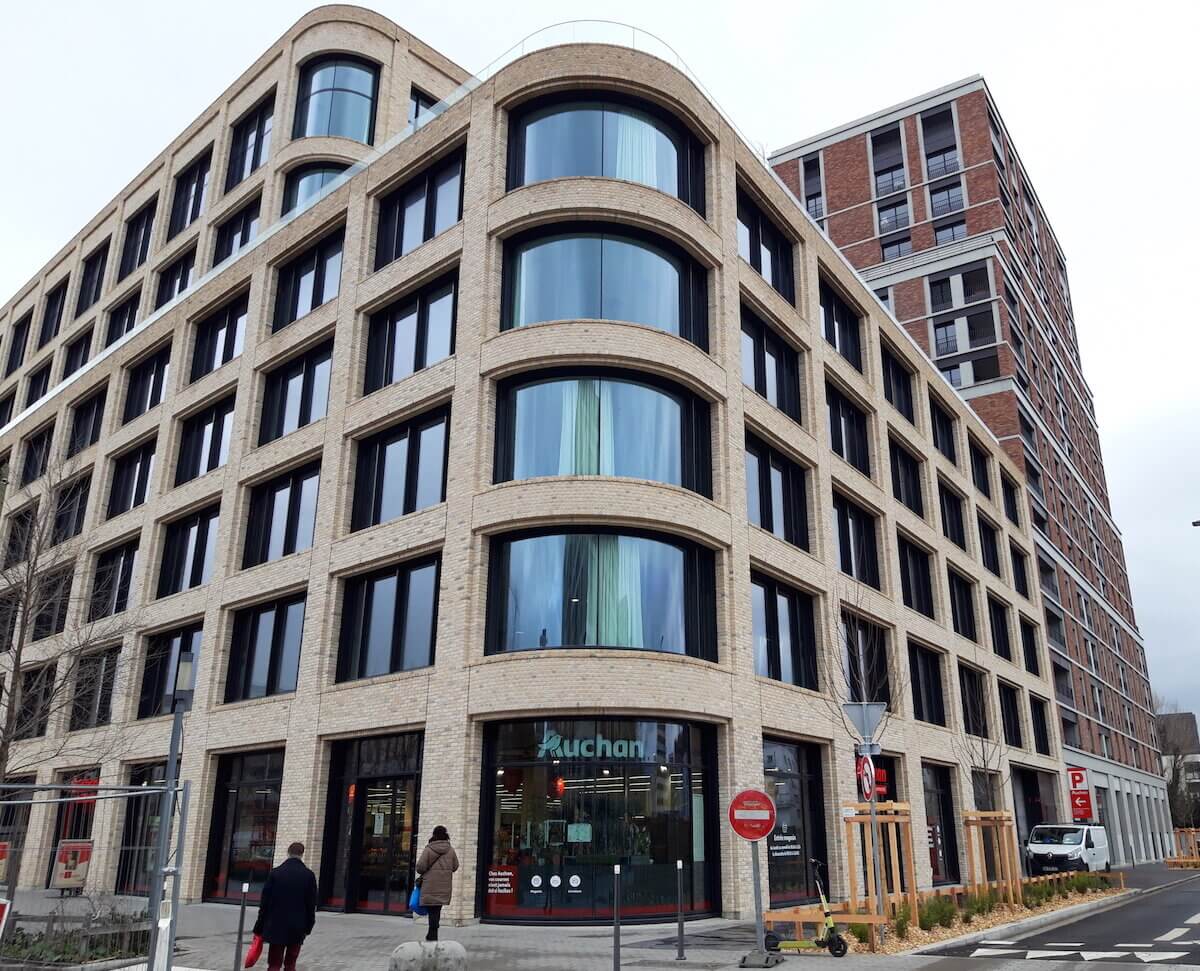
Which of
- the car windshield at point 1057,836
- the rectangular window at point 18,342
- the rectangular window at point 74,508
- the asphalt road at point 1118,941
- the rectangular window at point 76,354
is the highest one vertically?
the rectangular window at point 18,342

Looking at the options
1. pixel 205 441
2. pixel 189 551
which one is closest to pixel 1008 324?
pixel 205 441

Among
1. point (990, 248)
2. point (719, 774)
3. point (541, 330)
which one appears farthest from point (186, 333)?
point (990, 248)

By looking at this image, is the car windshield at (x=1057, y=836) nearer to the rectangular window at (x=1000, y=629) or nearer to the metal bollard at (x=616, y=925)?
the rectangular window at (x=1000, y=629)

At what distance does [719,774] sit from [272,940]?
1048cm

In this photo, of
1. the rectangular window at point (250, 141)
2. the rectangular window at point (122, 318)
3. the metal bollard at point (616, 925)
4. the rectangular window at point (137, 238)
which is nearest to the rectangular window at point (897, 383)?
the rectangular window at point (250, 141)

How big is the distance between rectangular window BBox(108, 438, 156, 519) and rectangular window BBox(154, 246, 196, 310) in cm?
798

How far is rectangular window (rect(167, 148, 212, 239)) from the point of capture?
3984cm

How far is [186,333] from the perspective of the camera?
31719 mm

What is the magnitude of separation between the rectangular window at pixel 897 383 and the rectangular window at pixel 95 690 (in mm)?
25535

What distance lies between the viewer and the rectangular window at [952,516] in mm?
37094

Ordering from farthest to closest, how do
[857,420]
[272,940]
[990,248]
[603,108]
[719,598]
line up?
[990,248] < [857,420] < [603,108] < [719,598] < [272,940]

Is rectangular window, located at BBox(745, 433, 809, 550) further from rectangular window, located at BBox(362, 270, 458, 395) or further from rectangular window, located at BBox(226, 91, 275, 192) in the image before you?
rectangular window, located at BBox(226, 91, 275, 192)

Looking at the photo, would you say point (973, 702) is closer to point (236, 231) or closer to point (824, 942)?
point (824, 942)

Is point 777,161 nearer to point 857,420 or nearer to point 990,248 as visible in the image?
point 990,248
